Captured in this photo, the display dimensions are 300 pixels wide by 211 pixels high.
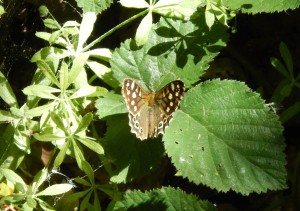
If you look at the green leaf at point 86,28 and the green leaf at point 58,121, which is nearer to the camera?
the green leaf at point 58,121

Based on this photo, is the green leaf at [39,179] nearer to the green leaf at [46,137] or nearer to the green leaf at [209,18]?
the green leaf at [46,137]

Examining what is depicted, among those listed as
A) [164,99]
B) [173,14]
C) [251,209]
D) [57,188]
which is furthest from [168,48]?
[251,209]

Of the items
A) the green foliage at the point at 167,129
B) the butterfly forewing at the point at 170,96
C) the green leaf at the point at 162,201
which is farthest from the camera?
the green leaf at the point at 162,201

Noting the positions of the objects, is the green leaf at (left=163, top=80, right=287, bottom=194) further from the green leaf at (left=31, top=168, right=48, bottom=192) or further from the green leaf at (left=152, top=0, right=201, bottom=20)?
the green leaf at (left=31, top=168, right=48, bottom=192)

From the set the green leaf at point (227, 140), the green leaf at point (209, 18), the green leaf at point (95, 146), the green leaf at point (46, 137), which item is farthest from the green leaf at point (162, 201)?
the green leaf at point (209, 18)

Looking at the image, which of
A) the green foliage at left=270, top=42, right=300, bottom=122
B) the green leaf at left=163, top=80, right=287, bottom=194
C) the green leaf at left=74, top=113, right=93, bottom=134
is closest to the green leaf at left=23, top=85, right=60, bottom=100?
the green leaf at left=74, top=113, right=93, bottom=134

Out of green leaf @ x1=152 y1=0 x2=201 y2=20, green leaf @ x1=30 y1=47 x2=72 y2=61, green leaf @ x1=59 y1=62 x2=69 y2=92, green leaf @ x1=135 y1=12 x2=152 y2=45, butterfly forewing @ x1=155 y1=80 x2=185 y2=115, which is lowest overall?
butterfly forewing @ x1=155 y1=80 x2=185 y2=115
